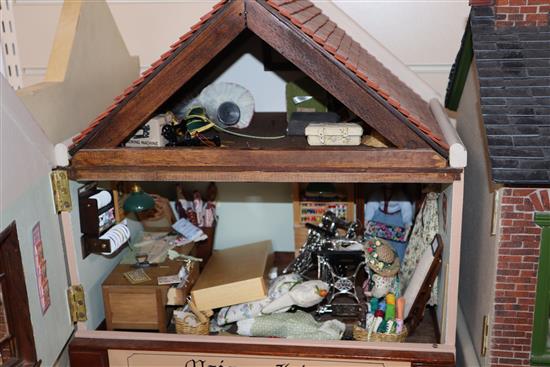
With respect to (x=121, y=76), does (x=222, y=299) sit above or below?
below

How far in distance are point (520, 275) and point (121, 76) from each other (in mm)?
3587

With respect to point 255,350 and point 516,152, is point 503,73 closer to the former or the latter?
point 516,152

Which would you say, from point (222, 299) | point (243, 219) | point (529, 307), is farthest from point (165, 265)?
point (529, 307)

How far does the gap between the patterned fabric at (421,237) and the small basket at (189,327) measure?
1523mm

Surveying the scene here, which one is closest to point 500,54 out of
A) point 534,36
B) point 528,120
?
point 534,36

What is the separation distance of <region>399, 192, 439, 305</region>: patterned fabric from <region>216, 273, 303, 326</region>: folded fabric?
35.9 inches

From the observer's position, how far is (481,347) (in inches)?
172

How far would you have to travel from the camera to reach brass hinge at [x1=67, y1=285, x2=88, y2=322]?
14.1 ft

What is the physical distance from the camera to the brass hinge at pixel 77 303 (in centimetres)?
430

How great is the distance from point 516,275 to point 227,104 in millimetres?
2355

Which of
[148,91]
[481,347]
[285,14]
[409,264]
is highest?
[285,14]

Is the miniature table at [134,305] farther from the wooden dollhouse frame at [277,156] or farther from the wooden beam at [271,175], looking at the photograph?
the wooden beam at [271,175]

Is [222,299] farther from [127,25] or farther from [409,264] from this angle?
[127,25]

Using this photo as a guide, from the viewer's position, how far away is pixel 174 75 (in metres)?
3.81
